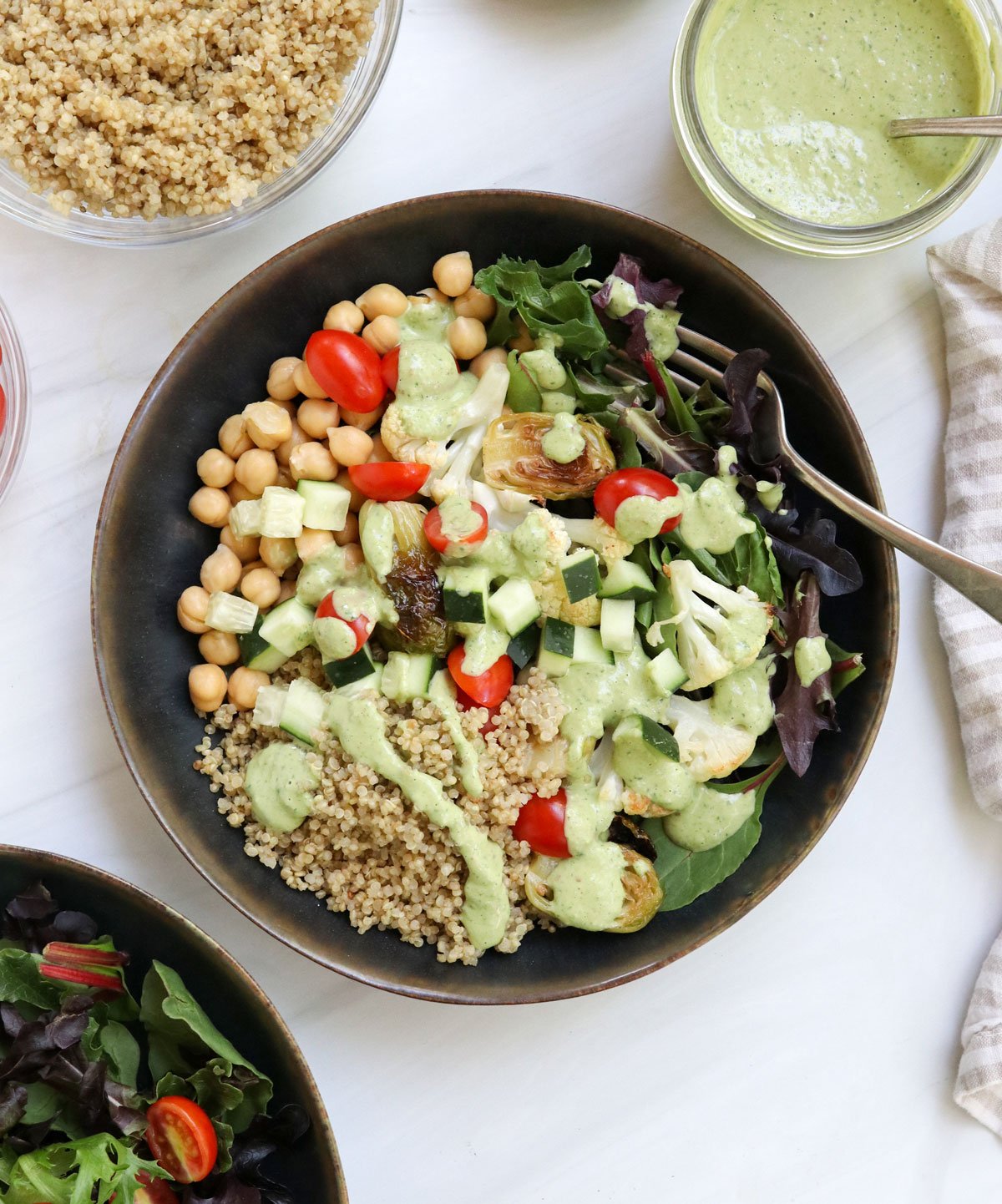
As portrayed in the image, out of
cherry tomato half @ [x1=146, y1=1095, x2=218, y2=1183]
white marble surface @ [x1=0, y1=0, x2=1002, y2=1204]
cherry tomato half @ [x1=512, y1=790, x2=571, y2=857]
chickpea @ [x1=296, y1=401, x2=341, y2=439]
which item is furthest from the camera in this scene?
white marble surface @ [x1=0, y1=0, x2=1002, y2=1204]

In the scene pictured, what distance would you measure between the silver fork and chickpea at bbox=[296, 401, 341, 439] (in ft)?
2.12

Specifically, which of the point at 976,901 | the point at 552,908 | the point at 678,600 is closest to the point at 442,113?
the point at 678,600

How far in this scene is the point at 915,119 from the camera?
6.16ft

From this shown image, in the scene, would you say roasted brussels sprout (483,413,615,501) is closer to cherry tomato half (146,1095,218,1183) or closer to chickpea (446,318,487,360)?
chickpea (446,318,487,360)

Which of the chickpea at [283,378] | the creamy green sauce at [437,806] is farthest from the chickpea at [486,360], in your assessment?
the creamy green sauce at [437,806]

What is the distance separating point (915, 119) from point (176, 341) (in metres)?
1.46

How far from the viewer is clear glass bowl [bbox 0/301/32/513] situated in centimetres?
204

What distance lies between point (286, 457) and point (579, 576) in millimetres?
618

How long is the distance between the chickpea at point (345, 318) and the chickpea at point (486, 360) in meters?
0.23

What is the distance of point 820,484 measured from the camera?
6.20ft

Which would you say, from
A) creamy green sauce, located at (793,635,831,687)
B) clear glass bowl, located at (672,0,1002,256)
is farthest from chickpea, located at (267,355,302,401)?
creamy green sauce, located at (793,635,831,687)

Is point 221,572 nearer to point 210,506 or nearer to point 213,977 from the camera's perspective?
point 210,506

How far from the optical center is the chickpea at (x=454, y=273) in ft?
6.35

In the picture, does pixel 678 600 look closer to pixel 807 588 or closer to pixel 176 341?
pixel 807 588
